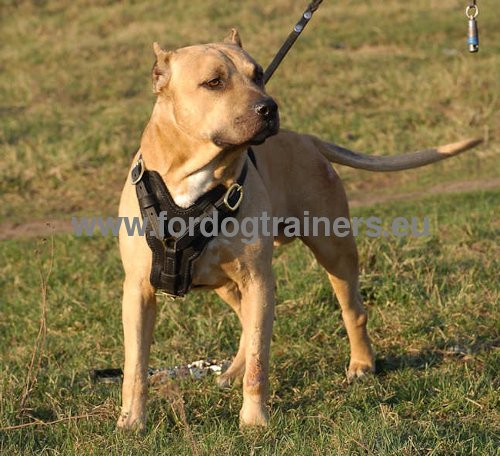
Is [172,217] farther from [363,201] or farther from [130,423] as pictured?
[363,201]

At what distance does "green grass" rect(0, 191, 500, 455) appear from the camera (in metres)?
4.07

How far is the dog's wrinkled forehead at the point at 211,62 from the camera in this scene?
4.12m

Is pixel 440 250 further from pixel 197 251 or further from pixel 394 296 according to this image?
pixel 197 251

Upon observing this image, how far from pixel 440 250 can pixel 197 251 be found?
310 cm

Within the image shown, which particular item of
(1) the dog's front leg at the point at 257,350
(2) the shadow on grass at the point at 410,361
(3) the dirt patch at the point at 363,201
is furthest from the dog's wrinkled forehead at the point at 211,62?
(3) the dirt patch at the point at 363,201

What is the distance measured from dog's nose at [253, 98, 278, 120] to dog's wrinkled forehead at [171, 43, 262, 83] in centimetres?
23

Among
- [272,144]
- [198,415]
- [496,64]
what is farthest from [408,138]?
[198,415]

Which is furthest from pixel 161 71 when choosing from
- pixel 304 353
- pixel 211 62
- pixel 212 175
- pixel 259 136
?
pixel 304 353

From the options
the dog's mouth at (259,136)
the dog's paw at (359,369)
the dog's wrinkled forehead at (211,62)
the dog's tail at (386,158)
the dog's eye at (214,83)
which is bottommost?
the dog's paw at (359,369)

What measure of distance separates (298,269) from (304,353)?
3.94ft

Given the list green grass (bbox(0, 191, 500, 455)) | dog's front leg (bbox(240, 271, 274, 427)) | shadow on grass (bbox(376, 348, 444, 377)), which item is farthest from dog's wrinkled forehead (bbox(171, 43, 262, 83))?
shadow on grass (bbox(376, 348, 444, 377))

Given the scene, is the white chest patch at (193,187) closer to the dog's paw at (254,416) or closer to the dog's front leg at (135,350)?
the dog's front leg at (135,350)

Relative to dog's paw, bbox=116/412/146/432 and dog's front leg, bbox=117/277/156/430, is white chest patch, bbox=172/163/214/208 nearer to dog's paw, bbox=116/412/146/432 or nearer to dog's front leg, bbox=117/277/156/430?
dog's front leg, bbox=117/277/156/430

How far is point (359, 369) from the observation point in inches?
204
